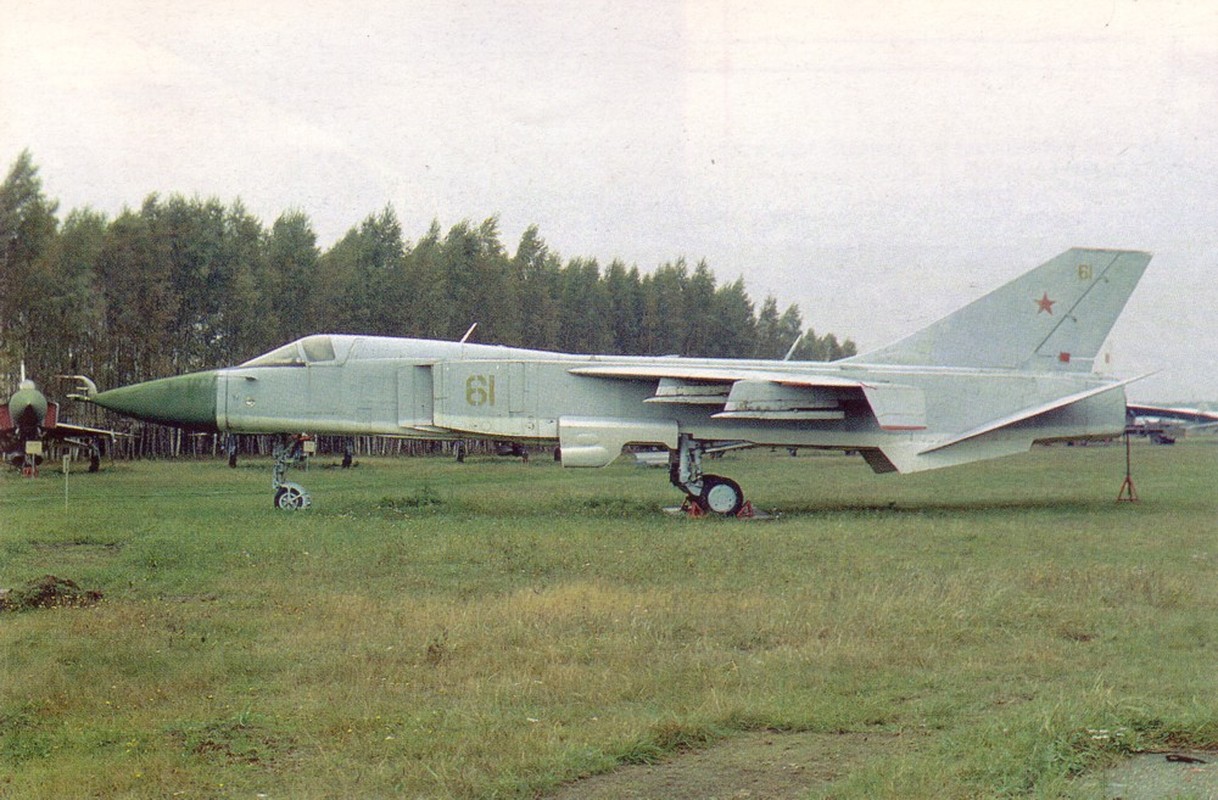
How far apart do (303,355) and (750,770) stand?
12.6m

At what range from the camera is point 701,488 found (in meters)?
16.3

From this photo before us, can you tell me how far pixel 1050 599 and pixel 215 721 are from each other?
598 cm

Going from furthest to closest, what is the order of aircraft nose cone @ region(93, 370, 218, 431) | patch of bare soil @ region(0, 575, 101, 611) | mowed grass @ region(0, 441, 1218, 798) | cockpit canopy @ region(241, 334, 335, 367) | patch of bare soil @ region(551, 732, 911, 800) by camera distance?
cockpit canopy @ region(241, 334, 335, 367) → aircraft nose cone @ region(93, 370, 218, 431) → patch of bare soil @ region(0, 575, 101, 611) → mowed grass @ region(0, 441, 1218, 798) → patch of bare soil @ region(551, 732, 911, 800)

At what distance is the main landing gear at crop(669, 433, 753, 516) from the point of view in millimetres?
16062

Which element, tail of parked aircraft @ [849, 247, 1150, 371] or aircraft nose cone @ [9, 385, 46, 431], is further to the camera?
aircraft nose cone @ [9, 385, 46, 431]

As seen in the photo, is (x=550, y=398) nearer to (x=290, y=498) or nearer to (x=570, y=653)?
(x=290, y=498)

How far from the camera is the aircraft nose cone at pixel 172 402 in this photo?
15718 mm

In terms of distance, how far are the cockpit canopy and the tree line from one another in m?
19.1

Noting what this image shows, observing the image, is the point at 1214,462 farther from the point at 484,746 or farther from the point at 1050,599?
the point at 484,746

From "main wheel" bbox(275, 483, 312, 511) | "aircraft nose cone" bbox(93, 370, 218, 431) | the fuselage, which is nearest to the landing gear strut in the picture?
"main wheel" bbox(275, 483, 312, 511)

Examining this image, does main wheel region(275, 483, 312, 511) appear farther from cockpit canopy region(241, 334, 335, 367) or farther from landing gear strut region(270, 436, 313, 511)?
cockpit canopy region(241, 334, 335, 367)

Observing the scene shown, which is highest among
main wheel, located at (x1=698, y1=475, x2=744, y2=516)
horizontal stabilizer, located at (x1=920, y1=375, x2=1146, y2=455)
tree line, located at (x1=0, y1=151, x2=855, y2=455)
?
tree line, located at (x1=0, y1=151, x2=855, y2=455)

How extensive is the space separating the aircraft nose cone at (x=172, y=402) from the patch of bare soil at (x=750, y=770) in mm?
12429

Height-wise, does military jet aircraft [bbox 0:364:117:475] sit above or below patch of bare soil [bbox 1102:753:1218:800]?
above
